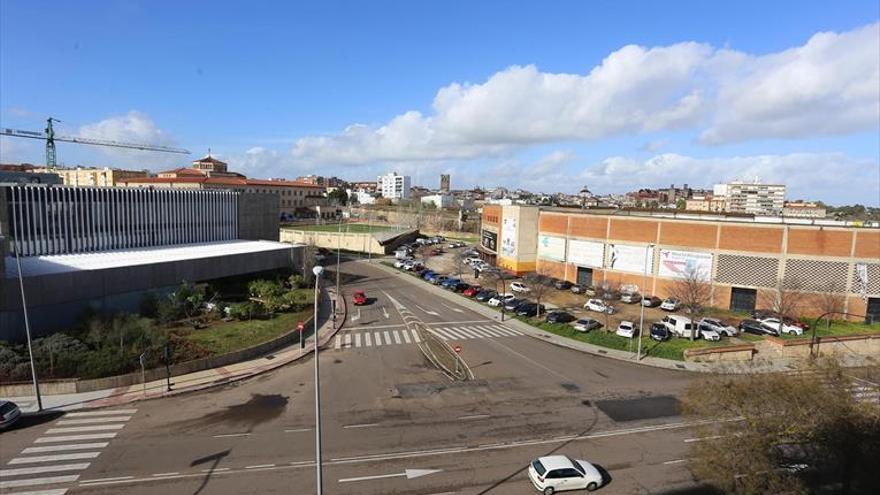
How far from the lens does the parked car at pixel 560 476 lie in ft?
59.1

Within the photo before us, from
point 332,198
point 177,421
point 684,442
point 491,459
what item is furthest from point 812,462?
point 332,198

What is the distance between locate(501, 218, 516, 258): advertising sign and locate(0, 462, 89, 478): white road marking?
57.6m

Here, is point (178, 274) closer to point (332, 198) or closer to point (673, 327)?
point (673, 327)

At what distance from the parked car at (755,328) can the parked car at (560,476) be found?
31.2m

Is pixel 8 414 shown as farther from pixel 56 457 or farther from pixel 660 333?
pixel 660 333

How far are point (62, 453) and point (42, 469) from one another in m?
1.22

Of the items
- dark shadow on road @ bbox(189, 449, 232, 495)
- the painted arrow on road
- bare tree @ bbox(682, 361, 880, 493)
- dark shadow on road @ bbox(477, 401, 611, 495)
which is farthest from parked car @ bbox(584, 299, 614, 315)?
dark shadow on road @ bbox(189, 449, 232, 495)

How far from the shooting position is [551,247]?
68000 mm

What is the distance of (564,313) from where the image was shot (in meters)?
45.2

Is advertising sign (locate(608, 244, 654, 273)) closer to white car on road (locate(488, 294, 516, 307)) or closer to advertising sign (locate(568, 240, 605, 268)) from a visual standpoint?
advertising sign (locate(568, 240, 605, 268))

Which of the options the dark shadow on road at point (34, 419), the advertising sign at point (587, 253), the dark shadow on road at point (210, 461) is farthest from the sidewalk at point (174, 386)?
the advertising sign at point (587, 253)

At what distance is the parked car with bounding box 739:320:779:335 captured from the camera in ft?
138

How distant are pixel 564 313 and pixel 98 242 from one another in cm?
4231

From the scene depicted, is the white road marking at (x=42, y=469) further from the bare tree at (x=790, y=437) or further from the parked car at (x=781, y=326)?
the parked car at (x=781, y=326)
